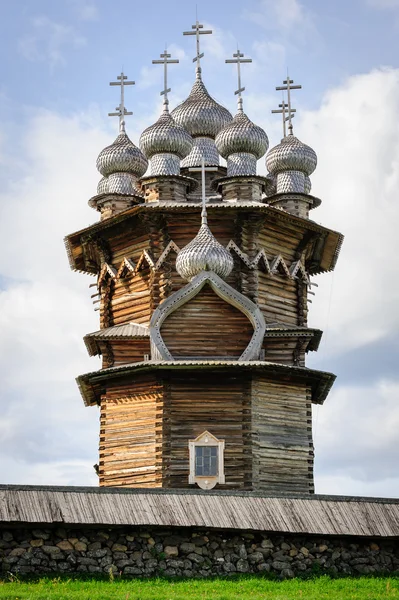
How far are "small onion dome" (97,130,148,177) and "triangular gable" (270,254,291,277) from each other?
13.4 ft

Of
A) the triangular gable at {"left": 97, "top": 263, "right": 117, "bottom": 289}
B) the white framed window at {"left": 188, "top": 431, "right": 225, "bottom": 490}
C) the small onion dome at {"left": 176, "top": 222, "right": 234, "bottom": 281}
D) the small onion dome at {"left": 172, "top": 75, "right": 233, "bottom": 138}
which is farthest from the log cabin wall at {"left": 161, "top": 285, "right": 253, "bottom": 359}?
the small onion dome at {"left": 172, "top": 75, "right": 233, "bottom": 138}

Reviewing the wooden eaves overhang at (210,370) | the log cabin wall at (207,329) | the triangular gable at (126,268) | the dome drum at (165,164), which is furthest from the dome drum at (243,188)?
the wooden eaves overhang at (210,370)

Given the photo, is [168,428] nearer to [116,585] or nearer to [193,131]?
[116,585]

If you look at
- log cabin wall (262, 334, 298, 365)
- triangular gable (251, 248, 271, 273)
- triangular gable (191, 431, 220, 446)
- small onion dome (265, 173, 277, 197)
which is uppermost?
small onion dome (265, 173, 277, 197)

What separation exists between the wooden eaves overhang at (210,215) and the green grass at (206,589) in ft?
26.8

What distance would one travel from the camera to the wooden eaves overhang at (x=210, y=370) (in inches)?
739

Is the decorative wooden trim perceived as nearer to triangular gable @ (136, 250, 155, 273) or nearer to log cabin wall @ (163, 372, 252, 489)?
log cabin wall @ (163, 372, 252, 489)

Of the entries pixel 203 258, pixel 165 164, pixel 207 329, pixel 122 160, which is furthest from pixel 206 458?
pixel 122 160

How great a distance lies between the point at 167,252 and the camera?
20578 millimetres

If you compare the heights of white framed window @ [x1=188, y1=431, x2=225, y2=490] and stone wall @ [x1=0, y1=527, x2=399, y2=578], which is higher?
white framed window @ [x1=188, y1=431, x2=225, y2=490]

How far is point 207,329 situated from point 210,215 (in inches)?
92.5

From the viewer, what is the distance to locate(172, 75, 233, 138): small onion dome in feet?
79.4

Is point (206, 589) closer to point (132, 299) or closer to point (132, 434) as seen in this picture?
point (132, 434)

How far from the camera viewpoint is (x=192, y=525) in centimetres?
1443
